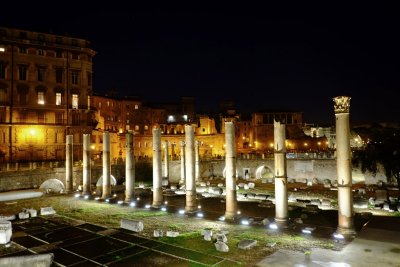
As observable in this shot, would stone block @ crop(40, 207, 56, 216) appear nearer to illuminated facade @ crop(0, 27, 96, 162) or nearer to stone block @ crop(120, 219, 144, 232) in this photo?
stone block @ crop(120, 219, 144, 232)

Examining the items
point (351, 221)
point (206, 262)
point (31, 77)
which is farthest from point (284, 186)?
point (31, 77)

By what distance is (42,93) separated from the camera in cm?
4909

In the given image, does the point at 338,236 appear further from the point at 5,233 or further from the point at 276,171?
the point at 5,233

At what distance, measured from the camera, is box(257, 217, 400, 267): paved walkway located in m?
12.4

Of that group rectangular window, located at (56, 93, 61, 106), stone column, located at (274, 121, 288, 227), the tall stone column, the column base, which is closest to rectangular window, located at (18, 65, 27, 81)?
rectangular window, located at (56, 93, 61, 106)

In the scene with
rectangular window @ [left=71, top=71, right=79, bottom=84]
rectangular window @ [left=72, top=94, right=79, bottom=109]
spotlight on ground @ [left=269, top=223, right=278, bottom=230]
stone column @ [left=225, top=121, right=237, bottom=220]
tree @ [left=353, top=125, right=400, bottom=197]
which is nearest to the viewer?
spotlight on ground @ [left=269, top=223, right=278, bottom=230]

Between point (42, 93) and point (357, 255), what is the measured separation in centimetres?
4789

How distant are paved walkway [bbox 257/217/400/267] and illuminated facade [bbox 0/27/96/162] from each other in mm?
43048

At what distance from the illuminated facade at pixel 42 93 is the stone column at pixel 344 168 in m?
42.2

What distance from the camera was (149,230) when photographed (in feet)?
61.9

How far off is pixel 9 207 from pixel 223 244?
20.4 m

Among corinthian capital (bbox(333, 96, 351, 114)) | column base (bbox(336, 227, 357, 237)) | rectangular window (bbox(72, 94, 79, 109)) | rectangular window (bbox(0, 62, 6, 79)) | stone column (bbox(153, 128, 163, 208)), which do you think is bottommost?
column base (bbox(336, 227, 357, 237))

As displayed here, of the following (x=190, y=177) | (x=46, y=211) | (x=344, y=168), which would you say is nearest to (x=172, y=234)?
(x=190, y=177)

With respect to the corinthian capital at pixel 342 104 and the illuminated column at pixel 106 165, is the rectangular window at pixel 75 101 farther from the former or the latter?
the corinthian capital at pixel 342 104
